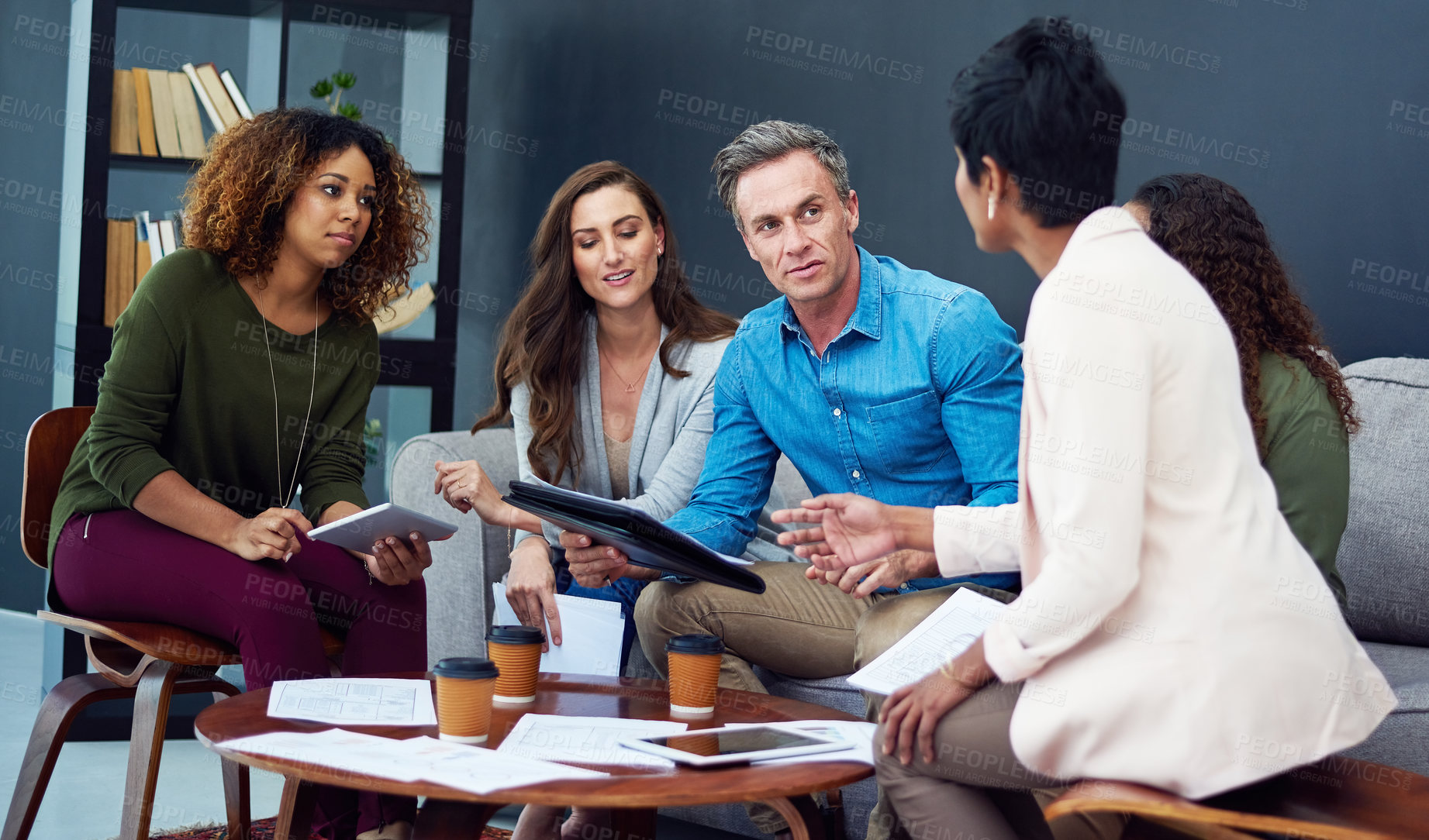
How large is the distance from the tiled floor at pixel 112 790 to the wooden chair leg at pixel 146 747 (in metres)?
0.57

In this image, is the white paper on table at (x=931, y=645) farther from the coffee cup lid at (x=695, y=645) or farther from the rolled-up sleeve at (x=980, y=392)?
the rolled-up sleeve at (x=980, y=392)

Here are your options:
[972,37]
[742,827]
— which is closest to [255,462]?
[742,827]

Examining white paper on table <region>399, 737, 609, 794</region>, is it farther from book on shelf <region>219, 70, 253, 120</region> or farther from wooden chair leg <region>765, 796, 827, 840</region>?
book on shelf <region>219, 70, 253, 120</region>

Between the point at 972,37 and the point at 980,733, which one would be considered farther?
the point at 972,37

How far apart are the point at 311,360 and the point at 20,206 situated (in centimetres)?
348

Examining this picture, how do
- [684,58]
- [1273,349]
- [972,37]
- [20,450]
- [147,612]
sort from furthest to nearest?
[20,450], [684,58], [972,37], [147,612], [1273,349]

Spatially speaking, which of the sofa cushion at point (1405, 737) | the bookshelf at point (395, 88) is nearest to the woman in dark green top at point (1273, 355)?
the sofa cushion at point (1405, 737)

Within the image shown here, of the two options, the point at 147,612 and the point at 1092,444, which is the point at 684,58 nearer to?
the point at 147,612

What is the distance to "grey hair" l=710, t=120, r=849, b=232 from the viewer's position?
2117 millimetres

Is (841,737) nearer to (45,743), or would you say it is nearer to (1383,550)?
(1383,550)

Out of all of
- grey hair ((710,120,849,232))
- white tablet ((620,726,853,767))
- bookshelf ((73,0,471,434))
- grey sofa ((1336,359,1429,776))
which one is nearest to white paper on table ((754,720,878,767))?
white tablet ((620,726,853,767))

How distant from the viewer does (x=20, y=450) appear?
4.90 m

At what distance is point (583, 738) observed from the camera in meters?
1.35

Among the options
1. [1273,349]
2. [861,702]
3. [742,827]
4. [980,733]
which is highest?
[1273,349]
